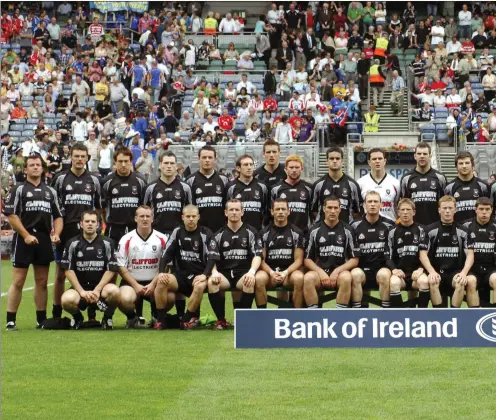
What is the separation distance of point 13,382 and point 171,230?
4.16 meters

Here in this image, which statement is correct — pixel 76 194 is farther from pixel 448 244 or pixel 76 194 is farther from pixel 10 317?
pixel 448 244

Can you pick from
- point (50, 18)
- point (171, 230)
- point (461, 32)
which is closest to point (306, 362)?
point (171, 230)

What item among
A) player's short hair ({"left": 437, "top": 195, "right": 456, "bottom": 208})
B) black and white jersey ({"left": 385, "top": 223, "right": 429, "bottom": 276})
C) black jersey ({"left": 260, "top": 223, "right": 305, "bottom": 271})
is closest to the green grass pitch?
black jersey ({"left": 260, "top": 223, "right": 305, "bottom": 271})

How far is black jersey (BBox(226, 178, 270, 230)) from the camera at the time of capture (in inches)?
546

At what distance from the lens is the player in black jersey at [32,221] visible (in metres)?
13.5

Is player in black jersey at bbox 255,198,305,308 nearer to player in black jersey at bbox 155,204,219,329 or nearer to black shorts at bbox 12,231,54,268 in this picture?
player in black jersey at bbox 155,204,219,329

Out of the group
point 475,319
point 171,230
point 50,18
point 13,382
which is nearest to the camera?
point 475,319

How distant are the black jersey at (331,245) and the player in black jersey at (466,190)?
1345mm

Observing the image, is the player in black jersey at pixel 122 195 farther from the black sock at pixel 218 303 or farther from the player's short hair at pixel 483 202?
the player's short hair at pixel 483 202

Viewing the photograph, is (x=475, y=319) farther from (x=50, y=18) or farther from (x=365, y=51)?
(x=50, y=18)

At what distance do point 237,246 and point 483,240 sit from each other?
105 inches

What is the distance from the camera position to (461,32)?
34750 mm

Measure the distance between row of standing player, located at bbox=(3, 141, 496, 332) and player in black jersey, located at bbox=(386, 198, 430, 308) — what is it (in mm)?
659

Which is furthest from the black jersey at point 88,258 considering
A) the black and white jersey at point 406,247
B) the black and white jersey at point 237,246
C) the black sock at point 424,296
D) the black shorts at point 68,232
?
the black sock at point 424,296
